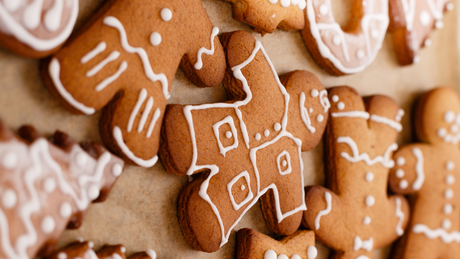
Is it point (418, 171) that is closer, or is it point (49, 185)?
point (49, 185)

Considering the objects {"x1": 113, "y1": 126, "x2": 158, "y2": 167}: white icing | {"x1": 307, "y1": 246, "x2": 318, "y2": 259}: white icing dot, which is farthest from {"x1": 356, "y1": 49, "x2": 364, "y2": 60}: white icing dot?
{"x1": 113, "y1": 126, "x2": 158, "y2": 167}: white icing

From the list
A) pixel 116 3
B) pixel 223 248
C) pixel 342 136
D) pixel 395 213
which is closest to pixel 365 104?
pixel 342 136

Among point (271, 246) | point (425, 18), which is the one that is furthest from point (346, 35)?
point (271, 246)

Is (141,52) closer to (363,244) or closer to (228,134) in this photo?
(228,134)

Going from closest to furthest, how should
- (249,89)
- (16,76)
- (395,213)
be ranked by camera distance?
(16,76) < (249,89) < (395,213)

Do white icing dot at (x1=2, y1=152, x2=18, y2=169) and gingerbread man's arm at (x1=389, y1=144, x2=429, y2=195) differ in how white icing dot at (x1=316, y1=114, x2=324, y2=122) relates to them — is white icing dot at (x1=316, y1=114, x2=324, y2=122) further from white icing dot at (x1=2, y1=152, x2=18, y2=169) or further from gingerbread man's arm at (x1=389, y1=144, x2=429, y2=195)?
white icing dot at (x1=2, y1=152, x2=18, y2=169)

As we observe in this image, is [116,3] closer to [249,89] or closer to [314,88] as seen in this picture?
[249,89]

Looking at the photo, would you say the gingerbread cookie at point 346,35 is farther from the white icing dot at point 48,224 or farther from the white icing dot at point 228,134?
the white icing dot at point 48,224

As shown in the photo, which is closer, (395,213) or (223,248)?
(223,248)
